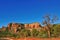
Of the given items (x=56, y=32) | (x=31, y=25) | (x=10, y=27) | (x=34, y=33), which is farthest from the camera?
(x=31, y=25)

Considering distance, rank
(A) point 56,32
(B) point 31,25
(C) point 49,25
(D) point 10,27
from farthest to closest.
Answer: (B) point 31,25 < (D) point 10,27 < (A) point 56,32 < (C) point 49,25

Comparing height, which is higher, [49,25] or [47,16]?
[47,16]

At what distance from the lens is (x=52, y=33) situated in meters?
54.2

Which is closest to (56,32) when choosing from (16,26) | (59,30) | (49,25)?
(59,30)

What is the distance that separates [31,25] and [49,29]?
91.8 meters

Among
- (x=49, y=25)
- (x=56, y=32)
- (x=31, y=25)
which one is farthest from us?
(x=31, y=25)

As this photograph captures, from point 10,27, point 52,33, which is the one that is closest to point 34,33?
point 52,33

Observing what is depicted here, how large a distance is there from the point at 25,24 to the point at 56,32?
92250mm

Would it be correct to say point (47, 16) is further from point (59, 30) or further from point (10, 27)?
point (10, 27)

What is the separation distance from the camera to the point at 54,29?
2083 inches

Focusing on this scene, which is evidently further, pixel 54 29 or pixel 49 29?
pixel 54 29

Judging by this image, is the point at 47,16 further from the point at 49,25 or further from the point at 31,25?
the point at 31,25

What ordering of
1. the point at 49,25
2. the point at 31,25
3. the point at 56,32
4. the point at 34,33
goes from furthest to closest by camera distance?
the point at 31,25 < the point at 34,33 < the point at 56,32 < the point at 49,25

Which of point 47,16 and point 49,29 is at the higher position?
point 47,16
